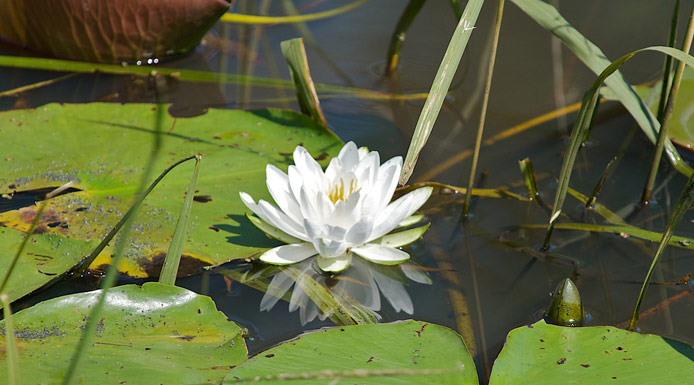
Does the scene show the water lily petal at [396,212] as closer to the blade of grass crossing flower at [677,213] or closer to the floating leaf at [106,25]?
the blade of grass crossing flower at [677,213]

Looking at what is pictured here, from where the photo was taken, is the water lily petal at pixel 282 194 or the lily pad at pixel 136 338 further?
the water lily petal at pixel 282 194

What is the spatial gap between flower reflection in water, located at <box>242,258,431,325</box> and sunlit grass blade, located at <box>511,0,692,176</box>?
739 mm

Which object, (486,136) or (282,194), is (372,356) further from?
(486,136)

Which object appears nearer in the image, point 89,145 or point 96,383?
point 96,383

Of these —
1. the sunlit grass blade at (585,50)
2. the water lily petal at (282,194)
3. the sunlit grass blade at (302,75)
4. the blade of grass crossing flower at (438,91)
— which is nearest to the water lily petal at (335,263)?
the water lily petal at (282,194)

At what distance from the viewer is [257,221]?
5.02 feet

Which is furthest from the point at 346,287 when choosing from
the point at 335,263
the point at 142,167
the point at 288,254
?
the point at 142,167

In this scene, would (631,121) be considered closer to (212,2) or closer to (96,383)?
(212,2)

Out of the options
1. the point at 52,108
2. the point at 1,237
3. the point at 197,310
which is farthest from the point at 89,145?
the point at 197,310

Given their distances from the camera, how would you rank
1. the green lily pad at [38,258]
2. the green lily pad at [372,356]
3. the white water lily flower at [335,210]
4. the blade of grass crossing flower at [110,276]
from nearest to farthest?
the blade of grass crossing flower at [110,276], the green lily pad at [372,356], the green lily pad at [38,258], the white water lily flower at [335,210]

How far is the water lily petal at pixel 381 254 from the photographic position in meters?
1.49

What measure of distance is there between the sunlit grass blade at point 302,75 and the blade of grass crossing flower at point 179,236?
2.58 ft

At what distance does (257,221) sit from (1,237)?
2.05 ft

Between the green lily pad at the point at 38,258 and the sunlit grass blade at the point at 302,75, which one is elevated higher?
the sunlit grass blade at the point at 302,75
